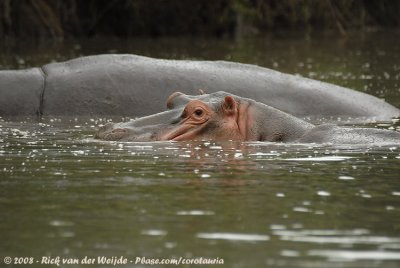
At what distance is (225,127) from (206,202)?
2921mm

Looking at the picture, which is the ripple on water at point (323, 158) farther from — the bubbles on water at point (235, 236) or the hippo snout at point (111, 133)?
the bubbles on water at point (235, 236)

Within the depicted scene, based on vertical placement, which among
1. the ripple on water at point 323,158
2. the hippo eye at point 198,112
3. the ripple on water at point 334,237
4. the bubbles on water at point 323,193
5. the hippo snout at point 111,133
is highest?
the hippo eye at point 198,112

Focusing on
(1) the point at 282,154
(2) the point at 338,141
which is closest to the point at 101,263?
(1) the point at 282,154

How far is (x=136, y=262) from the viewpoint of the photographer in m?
5.29

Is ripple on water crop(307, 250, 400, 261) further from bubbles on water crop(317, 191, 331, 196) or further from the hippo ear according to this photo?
the hippo ear

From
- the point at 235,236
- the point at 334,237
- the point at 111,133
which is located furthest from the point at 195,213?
the point at 111,133

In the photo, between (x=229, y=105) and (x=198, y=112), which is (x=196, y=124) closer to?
(x=198, y=112)

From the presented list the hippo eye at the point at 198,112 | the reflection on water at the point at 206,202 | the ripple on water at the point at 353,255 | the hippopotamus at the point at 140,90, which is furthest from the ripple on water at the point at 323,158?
the hippopotamus at the point at 140,90

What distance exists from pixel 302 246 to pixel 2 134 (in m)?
5.75

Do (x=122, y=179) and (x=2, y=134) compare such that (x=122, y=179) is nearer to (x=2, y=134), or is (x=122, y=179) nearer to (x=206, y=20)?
(x=2, y=134)

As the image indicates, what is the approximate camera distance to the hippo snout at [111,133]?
9633 mm

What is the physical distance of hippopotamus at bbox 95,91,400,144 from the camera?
9.62 metres

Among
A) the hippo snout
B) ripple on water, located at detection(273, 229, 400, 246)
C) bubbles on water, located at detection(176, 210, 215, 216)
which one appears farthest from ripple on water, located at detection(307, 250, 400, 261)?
the hippo snout

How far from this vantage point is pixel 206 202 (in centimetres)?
678
